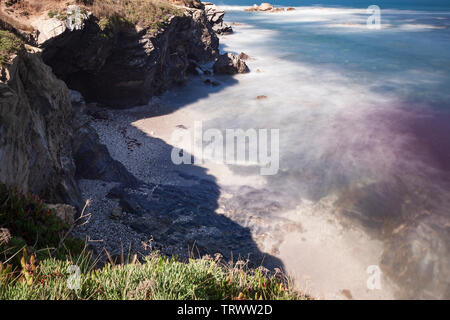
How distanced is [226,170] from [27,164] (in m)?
11.9

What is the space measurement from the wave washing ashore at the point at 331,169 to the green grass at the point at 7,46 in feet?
19.8

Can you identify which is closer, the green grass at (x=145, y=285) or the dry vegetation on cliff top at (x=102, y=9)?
the green grass at (x=145, y=285)

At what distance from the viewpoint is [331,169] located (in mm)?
19156

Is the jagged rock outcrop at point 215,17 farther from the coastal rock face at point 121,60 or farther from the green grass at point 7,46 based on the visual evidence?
the green grass at point 7,46

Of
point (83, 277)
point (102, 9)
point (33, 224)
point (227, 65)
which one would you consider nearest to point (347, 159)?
point (33, 224)

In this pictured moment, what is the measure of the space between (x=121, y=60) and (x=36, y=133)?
16.7 meters

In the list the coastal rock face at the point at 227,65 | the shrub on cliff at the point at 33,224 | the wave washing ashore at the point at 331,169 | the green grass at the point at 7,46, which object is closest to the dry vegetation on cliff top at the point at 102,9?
the green grass at the point at 7,46

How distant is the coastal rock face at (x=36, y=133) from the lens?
289 inches

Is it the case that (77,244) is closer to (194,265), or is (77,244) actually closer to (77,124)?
(194,265)

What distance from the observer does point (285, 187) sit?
17.3m

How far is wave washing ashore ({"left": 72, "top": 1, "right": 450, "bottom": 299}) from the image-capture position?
492 inches

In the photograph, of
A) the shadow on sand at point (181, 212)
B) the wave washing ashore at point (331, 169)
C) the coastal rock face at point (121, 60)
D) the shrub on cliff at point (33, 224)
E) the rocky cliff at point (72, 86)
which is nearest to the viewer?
the shrub on cliff at point (33, 224)
